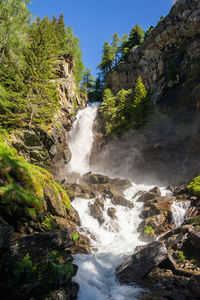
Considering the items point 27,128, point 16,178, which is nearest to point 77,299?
point 16,178

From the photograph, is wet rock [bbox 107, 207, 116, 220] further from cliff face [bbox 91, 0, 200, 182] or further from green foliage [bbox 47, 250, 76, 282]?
cliff face [bbox 91, 0, 200, 182]

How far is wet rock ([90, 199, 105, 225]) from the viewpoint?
1280 cm

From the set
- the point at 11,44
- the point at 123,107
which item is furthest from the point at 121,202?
the point at 123,107

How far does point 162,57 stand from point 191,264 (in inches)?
1612

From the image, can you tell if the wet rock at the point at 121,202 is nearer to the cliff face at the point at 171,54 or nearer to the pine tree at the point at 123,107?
the pine tree at the point at 123,107

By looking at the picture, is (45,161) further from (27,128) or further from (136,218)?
(136,218)

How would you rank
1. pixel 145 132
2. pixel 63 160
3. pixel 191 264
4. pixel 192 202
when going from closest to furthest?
1. pixel 191 264
2. pixel 192 202
3. pixel 63 160
4. pixel 145 132

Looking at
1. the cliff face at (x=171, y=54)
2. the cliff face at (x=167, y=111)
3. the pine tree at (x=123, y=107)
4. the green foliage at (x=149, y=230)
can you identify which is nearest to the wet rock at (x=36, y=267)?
the green foliage at (x=149, y=230)

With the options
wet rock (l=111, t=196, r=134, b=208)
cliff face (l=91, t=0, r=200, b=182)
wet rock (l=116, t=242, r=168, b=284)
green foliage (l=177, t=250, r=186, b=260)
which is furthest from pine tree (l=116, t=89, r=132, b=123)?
wet rock (l=116, t=242, r=168, b=284)

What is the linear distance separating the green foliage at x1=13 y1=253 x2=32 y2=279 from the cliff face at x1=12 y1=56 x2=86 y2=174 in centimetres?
1367

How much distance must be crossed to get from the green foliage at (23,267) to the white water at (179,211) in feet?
34.2

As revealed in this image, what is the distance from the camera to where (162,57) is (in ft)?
121

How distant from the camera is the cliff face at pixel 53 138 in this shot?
1731 cm

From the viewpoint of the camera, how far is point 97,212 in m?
13.1
